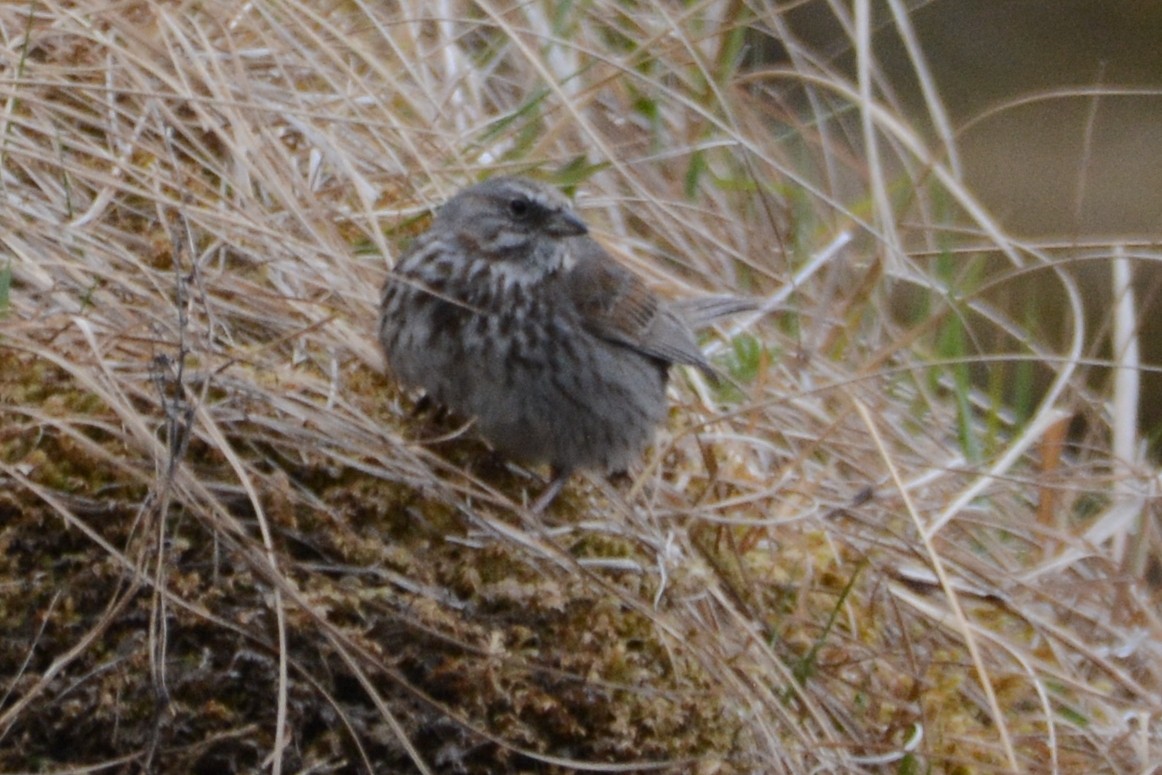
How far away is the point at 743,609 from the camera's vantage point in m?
3.02

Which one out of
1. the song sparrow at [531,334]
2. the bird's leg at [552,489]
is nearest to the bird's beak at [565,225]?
the song sparrow at [531,334]

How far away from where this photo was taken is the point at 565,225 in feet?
11.2

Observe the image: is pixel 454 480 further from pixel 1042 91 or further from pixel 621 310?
pixel 1042 91

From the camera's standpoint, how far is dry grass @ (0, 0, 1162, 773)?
8.05 feet

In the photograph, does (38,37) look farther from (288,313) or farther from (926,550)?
(926,550)

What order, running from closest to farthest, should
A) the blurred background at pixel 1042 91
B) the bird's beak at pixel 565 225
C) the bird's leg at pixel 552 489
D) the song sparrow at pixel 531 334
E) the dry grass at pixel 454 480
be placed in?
1. the dry grass at pixel 454 480
2. the bird's leg at pixel 552 489
3. the song sparrow at pixel 531 334
4. the bird's beak at pixel 565 225
5. the blurred background at pixel 1042 91

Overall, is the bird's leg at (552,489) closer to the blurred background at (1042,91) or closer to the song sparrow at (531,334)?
the song sparrow at (531,334)

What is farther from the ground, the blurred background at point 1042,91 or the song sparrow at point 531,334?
the song sparrow at point 531,334

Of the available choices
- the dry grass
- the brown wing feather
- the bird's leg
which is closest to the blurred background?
the dry grass

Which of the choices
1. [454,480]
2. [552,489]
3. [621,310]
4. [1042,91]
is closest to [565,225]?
[621,310]

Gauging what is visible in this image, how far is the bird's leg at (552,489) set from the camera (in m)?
3.03

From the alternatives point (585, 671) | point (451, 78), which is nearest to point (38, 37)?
point (451, 78)

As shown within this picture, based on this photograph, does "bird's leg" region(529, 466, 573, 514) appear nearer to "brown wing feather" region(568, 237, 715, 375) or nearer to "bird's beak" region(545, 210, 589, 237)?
"brown wing feather" region(568, 237, 715, 375)

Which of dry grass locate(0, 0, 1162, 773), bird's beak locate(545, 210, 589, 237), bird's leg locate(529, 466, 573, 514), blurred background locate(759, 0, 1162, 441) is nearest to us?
dry grass locate(0, 0, 1162, 773)
